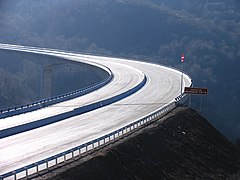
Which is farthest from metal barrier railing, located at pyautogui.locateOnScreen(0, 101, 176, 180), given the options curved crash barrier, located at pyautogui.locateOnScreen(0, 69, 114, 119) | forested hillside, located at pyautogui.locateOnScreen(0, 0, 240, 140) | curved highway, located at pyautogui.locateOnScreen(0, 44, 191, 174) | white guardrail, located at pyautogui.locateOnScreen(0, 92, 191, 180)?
Answer: forested hillside, located at pyautogui.locateOnScreen(0, 0, 240, 140)

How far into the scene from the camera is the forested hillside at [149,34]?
150m

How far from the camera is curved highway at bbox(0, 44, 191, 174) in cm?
3584

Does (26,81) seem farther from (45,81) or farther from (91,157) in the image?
(91,157)

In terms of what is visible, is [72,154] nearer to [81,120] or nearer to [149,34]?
[81,120]

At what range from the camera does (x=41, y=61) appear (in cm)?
12025

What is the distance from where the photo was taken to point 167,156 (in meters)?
41.1

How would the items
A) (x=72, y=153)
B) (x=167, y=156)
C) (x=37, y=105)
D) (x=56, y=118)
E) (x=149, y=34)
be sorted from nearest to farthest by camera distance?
(x=72, y=153) → (x=167, y=156) → (x=56, y=118) → (x=37, y=105) → (x=149, y=34)

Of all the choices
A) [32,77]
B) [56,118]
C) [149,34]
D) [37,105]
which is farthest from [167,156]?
[149,34]

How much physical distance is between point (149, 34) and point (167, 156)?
442 feet

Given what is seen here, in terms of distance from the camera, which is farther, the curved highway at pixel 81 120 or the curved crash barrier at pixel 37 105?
the curved crash barrier at pixel 37 105

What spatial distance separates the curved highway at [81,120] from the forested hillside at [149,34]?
217ft

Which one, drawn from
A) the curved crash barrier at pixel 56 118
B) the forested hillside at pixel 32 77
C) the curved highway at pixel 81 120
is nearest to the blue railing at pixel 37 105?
the curved highway at pixel 81 120

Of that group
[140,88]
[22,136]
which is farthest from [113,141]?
[140,88]

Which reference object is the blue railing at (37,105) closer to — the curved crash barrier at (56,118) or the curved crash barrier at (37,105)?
the curved crash barrier at (37,105)
